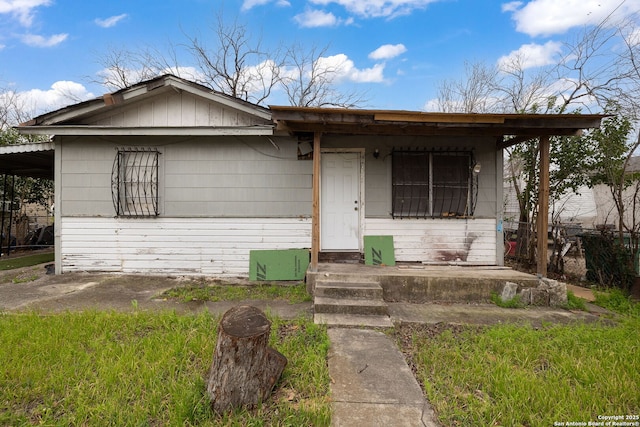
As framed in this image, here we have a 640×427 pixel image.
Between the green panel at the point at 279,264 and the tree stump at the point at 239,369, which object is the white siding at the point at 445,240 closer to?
the green panel at the point at 279,264

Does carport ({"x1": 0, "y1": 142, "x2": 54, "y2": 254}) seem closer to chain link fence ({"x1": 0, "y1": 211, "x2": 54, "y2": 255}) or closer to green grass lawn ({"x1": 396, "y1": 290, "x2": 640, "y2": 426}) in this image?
chain link fence ({"x1": 0, "y1": 211, "x2": 54, "y2": 255})

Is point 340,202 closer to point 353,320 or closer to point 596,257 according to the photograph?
point 353,320

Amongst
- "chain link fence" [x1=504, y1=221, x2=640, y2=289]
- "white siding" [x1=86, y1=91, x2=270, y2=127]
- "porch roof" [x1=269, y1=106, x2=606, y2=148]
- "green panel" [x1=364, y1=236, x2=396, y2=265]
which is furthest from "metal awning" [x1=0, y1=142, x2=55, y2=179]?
"chain link fence" [x1=504, y1=221, x2=640, y2=289]

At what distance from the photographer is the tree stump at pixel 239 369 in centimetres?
199

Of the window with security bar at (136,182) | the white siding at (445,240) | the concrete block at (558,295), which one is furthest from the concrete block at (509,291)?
the window with security bar at (136,182)

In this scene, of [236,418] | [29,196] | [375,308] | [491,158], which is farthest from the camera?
[29,196]

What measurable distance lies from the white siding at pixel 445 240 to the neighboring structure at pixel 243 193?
0.02m

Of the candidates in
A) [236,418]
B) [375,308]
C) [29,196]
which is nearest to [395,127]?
[375,308]

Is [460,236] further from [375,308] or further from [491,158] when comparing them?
[375,308]

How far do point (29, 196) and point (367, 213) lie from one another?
39.7 ft

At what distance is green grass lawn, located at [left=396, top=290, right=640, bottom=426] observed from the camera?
197 cm

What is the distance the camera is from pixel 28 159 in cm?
639

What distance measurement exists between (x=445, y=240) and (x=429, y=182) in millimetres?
1105

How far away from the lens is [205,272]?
558cm
